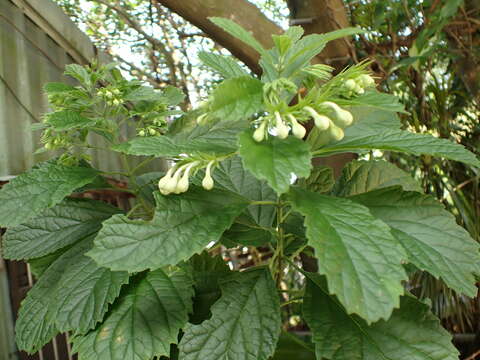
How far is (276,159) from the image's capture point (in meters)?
0.68

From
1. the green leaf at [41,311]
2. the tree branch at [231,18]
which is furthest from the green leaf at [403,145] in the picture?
the tree branch at [231,18]

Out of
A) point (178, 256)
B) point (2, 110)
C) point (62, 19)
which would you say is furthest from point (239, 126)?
point (62, 19)

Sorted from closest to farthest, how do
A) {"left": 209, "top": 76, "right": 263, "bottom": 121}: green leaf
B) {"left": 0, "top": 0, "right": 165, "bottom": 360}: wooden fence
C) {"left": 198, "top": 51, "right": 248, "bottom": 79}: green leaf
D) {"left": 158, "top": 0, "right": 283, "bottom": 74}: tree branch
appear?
{"left": 209, "top": 76, "right": 263, "bottom": 121}: green leaf < {"left": 198, "top": 51, "right": 248, "bottom": 79}: green leaf < {"left": 158, "top": 0, "right": 283, "bottom": 74}: tree branch < {"left": 0, "top": 0, "right": 165, "bottom": 360}: wooden fence

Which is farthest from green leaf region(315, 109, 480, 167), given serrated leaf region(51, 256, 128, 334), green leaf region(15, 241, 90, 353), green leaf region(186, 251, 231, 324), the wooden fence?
the wooden fence

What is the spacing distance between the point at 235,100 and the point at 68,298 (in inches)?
20.3

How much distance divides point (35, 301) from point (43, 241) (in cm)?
13

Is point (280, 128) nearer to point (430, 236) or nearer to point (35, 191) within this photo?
point (430, 236)

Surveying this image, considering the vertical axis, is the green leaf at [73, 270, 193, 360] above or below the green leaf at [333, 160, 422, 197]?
below

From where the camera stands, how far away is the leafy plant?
686mm

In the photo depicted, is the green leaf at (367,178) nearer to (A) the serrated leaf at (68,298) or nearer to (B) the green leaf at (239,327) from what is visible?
(B) the green leaf at (239,327)

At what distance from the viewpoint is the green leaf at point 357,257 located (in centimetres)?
58

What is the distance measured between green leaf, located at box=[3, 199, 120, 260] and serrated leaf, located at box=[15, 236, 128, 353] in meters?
0.03

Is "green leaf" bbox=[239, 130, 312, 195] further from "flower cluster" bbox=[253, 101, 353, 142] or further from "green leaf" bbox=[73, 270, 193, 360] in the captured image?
"green leaf" bbox=[73, 270, 193, 360]

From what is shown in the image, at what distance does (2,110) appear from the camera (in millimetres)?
2381
